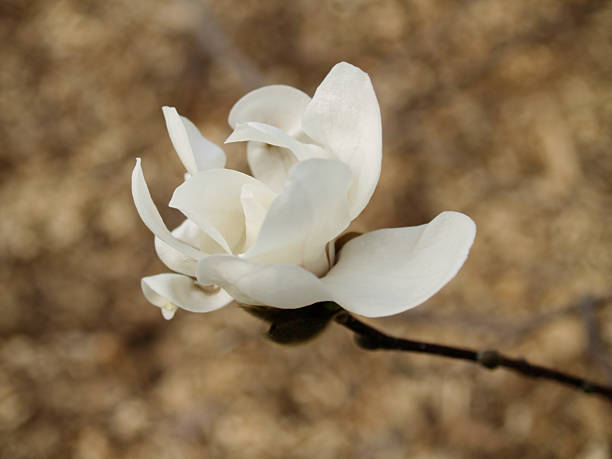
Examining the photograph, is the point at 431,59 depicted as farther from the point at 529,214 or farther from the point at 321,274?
the point at 321,274

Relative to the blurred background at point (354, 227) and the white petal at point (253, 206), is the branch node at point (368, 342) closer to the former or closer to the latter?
the white petal at point (253, 206)

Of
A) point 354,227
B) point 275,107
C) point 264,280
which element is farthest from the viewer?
point 354,227

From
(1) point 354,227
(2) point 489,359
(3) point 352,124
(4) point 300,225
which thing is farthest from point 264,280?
(1) point 354,227

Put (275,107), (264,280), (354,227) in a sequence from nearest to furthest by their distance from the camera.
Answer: (264,280)
(275,107)
(354,227)

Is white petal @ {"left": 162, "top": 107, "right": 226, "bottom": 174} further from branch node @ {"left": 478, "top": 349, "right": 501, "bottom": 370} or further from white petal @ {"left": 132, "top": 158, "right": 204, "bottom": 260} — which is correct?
branch node @ {"left": 478, "top": 349, "right": 501, "bottom": 370}

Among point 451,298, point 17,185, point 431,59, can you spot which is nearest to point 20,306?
point 17,185

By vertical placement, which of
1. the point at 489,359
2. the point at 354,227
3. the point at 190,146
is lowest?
the point at 354,227

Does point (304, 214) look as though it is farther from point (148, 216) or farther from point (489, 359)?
point (489, 359)

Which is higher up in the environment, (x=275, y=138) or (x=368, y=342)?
(x=275, y=138)
